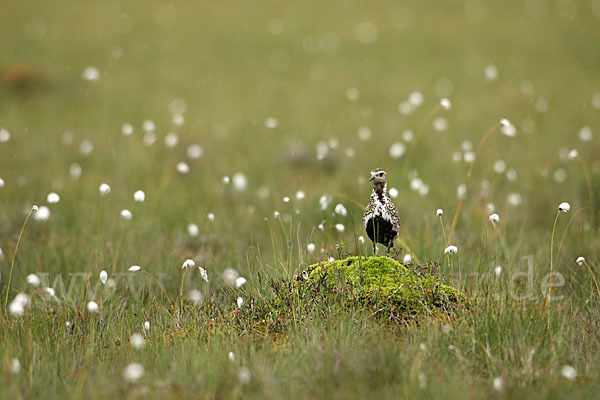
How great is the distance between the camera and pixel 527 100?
40.7 ft

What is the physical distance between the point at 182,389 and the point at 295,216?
3.86 m

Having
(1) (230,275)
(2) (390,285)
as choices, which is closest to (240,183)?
(1) (230,275)

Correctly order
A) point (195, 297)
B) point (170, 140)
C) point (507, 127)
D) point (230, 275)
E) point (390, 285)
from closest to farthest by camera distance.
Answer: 1. point (390, 285)
2. point (195, 297)
3. point (230, 275)
4. point (507, 127)
5. point (170, 140)

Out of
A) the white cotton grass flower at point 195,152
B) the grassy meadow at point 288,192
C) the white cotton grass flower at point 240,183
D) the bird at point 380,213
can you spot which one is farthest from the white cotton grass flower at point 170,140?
the bird at point 380,213

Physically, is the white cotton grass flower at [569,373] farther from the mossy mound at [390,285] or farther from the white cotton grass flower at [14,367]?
the white cotton grass flower at [14,367]

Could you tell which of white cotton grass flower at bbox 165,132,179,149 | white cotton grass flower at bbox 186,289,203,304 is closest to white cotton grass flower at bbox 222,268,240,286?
white cotton grass flower at bbox 186,289,203,304

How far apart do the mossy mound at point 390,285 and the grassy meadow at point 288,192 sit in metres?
0.08

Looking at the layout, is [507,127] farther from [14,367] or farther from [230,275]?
[14,367]

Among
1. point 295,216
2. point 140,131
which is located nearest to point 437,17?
point 140,131

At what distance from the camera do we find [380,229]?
4297 millimetres

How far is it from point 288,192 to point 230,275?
3.07 metres

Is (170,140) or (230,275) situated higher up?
(170,140)

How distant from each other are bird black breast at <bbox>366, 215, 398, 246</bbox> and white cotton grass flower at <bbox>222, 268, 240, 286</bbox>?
4.83ft

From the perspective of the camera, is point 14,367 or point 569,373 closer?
point 569,373
